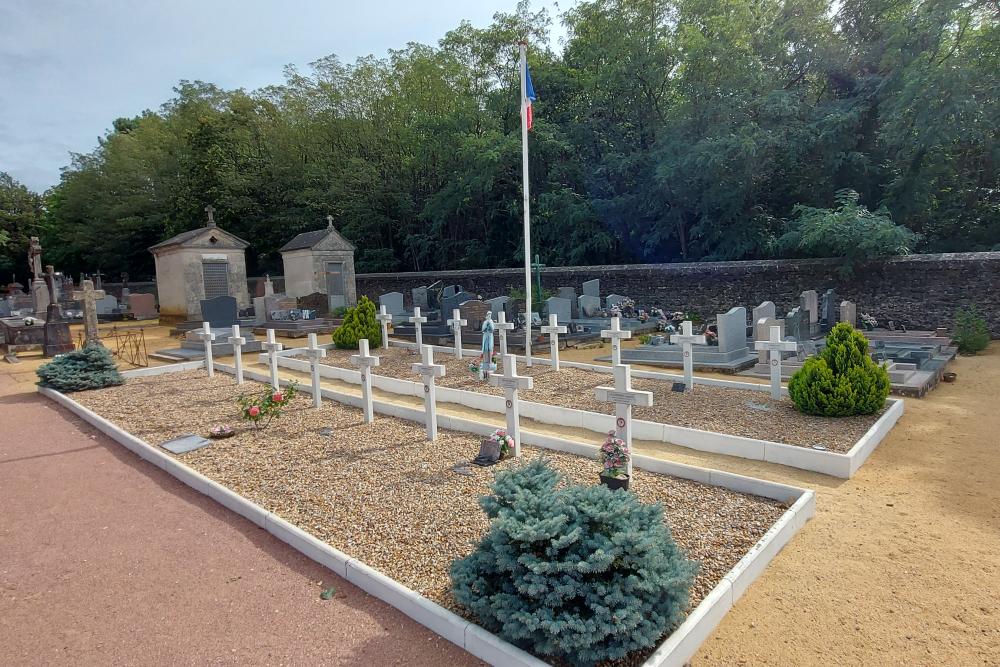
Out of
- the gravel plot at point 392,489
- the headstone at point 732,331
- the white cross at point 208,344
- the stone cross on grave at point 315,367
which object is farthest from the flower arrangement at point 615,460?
the white cross at point 208,344

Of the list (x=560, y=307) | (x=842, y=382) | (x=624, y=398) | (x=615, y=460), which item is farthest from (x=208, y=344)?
(x=842, y=382)

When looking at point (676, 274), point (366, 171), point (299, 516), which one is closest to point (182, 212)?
point (366, 171)

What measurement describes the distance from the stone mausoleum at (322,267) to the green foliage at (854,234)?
16182mm

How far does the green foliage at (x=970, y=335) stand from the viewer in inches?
487

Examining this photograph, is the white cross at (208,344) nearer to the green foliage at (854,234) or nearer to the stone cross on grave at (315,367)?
the stone cross on grave at (315,367)

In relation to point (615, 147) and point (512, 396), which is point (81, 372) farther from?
point (615, 147)

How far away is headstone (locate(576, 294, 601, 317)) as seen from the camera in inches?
720

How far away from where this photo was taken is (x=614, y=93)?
2288 cm

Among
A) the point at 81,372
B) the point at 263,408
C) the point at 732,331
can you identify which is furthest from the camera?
the point at 732,331

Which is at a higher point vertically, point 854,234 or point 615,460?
point 854,234

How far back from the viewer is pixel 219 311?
17734 mm

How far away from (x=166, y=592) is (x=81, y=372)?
8971 mm

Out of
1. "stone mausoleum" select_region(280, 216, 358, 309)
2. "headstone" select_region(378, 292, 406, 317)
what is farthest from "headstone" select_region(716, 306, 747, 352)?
"stone mausoleum" select_region(280, 216, 358, 309)

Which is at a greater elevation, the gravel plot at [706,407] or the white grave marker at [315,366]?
the white grave marker at [315,366]
